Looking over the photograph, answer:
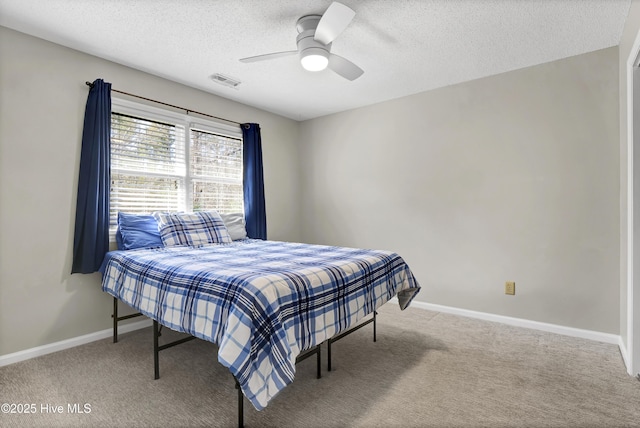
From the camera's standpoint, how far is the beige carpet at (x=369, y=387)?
1.72 m

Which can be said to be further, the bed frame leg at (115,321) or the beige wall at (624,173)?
the bed frame leg at (115,321)

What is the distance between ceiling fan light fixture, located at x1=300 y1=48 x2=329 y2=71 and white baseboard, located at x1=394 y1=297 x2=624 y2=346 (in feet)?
8.90

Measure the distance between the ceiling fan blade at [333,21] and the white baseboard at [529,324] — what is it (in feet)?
9.35

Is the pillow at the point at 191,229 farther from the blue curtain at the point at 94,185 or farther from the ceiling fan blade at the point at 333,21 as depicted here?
the ceiling fan blade at the point at 333,21

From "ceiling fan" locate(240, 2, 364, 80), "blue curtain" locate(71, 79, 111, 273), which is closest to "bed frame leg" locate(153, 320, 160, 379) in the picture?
"blue curtain" locate(71, 79, 111, 273)

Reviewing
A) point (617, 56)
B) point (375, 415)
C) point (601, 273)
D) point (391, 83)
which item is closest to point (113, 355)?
point (375, 415)

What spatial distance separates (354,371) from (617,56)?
321cm

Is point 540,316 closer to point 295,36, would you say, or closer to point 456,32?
point 456,32

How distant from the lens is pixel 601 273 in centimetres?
271

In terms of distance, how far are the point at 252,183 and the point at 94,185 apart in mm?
1680

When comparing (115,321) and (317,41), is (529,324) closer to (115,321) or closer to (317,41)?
(317,41)

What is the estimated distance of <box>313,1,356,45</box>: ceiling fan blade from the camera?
187 centimetres

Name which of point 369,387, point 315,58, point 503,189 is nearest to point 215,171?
point 315,58

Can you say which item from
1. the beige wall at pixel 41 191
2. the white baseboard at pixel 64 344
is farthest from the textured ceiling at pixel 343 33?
the white baseboard at pixel 64 344
